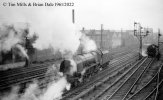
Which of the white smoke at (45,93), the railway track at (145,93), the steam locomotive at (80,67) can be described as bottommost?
the railway track at (145,93)

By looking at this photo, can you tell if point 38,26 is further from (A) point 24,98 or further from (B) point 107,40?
(B) point 107,40

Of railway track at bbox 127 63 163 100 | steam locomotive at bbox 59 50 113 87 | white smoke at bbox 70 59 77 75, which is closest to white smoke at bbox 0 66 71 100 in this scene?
steam locomotive at bbox 59 50 113 87

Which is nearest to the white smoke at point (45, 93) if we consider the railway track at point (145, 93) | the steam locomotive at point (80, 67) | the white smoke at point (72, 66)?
the steam locomotive at point (80, 67)

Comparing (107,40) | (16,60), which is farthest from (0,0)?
(107,40)

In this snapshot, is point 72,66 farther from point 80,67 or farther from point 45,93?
point 45,93

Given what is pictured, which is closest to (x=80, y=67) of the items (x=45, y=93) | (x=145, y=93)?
(x=45, y=93)

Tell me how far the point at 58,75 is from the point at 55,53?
1925 cm

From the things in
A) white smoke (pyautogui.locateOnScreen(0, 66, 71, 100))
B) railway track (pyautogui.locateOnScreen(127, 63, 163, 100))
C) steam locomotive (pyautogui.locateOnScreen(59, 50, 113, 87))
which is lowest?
railway track (pyautogui.locateOnScreen(127, 63, 163, 100))

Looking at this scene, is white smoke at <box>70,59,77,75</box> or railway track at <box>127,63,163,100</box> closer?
railway track at <box>127,63,163,100</box>

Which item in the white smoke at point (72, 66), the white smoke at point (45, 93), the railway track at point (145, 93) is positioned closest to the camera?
the white smoke at point (45, 93)

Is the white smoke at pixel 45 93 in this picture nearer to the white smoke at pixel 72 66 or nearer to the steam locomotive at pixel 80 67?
the steam locomotive at pixel 80 67

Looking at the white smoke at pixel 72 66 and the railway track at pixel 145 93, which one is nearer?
the railway track at pixel 145 93

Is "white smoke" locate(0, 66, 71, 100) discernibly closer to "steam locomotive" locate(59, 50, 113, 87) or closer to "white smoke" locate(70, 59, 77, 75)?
"steam locomotive" locate(59, 50, 113, 87)

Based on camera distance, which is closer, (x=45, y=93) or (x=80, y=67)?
(x=45, y=93)
